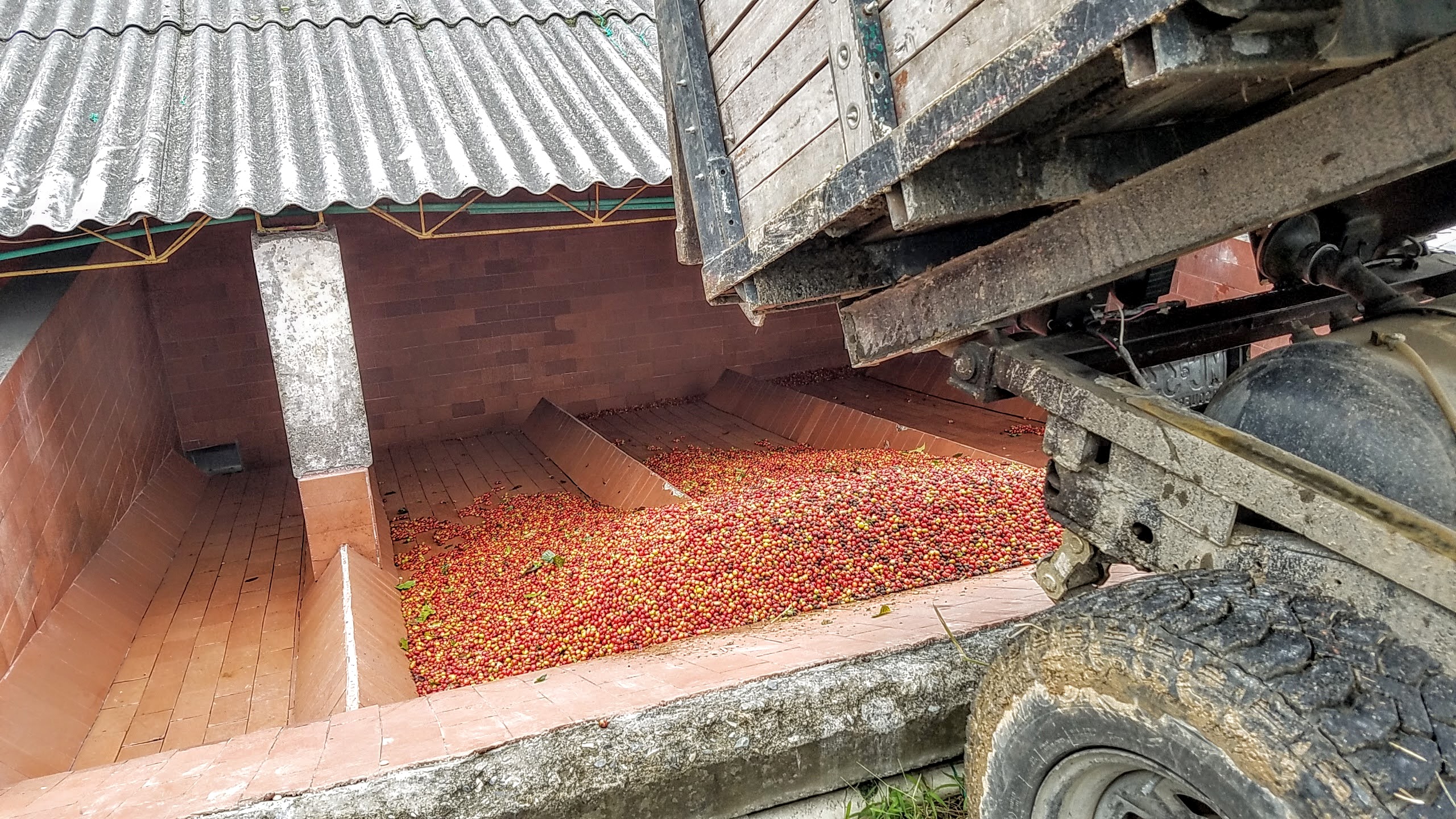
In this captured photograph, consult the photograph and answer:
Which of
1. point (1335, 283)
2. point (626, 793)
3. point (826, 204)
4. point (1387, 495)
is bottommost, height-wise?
point (626, 793)

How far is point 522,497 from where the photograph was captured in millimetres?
7164

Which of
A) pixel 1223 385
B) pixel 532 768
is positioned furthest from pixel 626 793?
pixel 1223 385

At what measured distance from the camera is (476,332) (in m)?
9.09

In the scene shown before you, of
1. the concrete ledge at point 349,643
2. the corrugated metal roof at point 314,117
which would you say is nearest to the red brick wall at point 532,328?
the corrugated metal roof at point 314,117

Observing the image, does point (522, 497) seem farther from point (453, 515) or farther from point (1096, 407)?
point (1096, 407)

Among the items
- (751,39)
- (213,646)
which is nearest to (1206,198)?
(751,39)

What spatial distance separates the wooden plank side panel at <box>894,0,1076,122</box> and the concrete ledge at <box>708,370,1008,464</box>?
407 centimetres

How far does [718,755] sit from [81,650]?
375 cm

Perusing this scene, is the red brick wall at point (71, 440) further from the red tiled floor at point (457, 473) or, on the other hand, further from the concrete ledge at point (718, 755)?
the concrete ledge at point (718, 755)

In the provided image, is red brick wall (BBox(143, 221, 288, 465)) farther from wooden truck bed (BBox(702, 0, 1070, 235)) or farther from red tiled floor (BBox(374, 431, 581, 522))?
wooden truck bed (BBox(702, 0, 1070, 235))

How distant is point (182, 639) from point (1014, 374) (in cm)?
479

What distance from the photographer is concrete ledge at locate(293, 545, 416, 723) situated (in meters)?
3.65

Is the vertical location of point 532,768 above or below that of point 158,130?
below

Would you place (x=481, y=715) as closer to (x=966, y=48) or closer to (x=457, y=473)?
(x=966, y=48)
